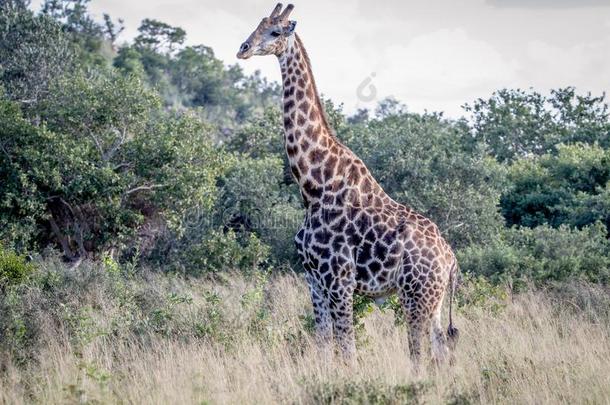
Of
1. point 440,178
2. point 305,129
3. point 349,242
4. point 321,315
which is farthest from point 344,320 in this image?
point 440,178

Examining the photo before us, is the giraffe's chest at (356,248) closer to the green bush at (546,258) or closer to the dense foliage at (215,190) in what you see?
the dense foliage at (215,190)

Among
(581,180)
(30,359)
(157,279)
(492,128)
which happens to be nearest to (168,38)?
(492,128)

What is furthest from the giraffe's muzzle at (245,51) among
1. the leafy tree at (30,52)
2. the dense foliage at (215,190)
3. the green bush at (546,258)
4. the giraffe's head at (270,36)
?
the leafy tree at (30,52)

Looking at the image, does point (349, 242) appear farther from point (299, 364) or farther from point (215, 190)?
point (215, 190)

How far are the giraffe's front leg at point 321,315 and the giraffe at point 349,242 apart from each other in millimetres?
10

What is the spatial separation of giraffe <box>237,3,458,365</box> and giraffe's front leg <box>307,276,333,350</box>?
0.01m

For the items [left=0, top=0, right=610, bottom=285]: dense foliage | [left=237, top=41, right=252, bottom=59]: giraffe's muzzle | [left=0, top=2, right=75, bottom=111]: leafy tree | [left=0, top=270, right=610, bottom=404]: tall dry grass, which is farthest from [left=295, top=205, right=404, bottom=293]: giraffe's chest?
[left=0, top=2, right=75, bottom=111]: leafy tree

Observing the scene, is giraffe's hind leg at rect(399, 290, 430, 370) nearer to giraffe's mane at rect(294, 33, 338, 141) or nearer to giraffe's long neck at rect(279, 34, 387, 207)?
giraffe's long neck at rect(279, 34, 387, 207)

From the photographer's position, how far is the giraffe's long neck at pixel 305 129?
28.0 feet

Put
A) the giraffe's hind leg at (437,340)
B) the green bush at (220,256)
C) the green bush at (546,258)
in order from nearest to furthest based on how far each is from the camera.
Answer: the giraffe's hind leg at (437,340), the green bush at (546,258), the green bush at (220,256)

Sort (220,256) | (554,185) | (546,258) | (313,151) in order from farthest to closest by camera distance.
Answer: (554,185), (220,256), (546,258), (313,151)

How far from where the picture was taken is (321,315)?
27.7 ft

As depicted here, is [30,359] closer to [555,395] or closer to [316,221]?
[316,221]

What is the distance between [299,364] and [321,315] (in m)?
0.65
